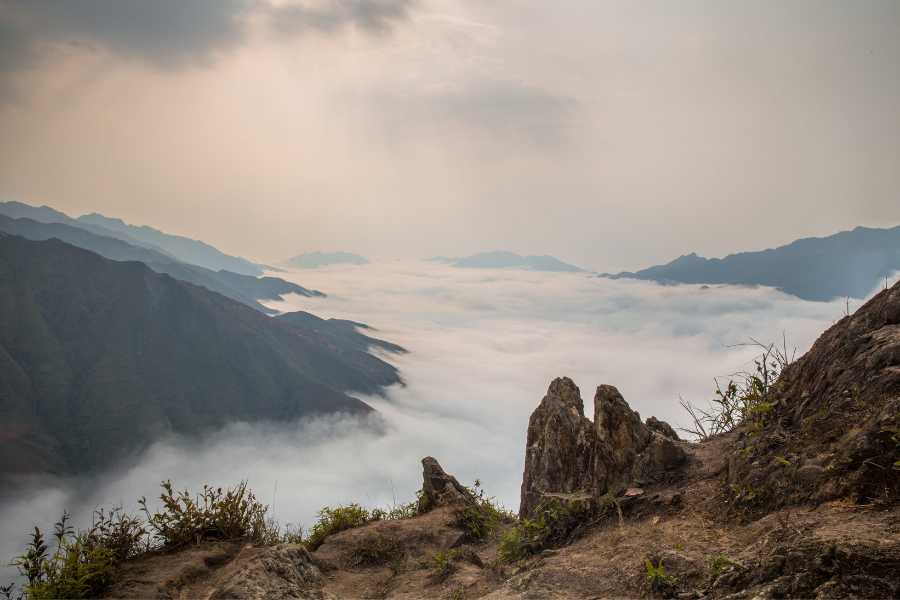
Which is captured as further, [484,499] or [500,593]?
[484,499]

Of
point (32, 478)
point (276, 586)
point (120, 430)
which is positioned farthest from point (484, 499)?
point (120, 430)

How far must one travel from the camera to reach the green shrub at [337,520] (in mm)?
9859

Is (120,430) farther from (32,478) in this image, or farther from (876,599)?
(876,599)

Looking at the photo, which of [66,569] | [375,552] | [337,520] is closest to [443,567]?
[375,552]

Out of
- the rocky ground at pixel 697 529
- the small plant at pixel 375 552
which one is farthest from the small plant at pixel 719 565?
the small plant at pixel 375 552

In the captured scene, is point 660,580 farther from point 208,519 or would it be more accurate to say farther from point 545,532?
point 208,519

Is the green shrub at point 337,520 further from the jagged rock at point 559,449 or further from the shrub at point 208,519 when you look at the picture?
the jagged rock at point 559,449

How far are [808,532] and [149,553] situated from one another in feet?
29.6

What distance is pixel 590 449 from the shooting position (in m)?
9.80

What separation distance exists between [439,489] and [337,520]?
3095 millimetres

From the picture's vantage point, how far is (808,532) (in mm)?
4375

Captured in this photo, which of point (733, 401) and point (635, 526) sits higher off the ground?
point (733, 401)

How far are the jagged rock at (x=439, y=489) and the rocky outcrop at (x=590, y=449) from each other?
1651mm

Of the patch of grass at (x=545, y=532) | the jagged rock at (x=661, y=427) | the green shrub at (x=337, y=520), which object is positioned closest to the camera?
the patch of grass at (x=545, y=532)
